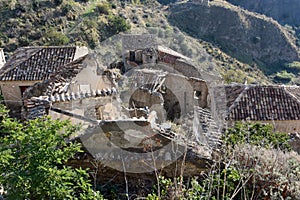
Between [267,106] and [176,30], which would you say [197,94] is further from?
[176,30]

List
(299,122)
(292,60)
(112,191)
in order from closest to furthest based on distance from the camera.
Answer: (112,191) < (299,122) < (292,60)

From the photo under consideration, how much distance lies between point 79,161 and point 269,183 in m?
2.85

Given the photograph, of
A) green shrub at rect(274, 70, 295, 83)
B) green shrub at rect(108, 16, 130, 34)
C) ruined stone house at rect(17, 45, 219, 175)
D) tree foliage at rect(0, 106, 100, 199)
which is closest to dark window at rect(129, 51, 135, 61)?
ruined stone house at rect(17, 45, 219, 175)

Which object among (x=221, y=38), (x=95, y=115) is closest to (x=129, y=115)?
(x=95, y=115)

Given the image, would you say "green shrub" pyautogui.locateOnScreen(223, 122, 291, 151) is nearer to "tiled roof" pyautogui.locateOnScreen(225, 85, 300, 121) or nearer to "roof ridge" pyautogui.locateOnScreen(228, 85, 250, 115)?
"tiled roof" pyautogui.locateOnScreen(225, 85, 300, 121)

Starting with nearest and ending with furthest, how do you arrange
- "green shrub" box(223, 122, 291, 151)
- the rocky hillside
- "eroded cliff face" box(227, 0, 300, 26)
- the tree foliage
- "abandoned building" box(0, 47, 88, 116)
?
the tree foliage < "green shrub" box(223, 122, 291, 151) < "abandoned building" box(0, 47, 88, 116) < the rocky hillside < "eroded cliff face" box(227, 0, 300, 26)

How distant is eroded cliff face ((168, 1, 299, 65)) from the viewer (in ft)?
134

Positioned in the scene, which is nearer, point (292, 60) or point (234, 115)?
point (234, 115)

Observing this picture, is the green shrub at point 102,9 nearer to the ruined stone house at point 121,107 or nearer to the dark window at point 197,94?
the ruined stone house at point 121,107

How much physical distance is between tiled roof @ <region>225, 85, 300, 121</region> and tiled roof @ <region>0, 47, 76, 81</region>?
739 cm

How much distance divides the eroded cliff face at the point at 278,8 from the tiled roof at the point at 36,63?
53342 mm

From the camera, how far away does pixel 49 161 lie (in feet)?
12.1

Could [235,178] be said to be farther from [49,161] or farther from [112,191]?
[49,161]

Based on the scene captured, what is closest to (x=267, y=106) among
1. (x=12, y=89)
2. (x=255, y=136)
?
(x=255, y=136)
